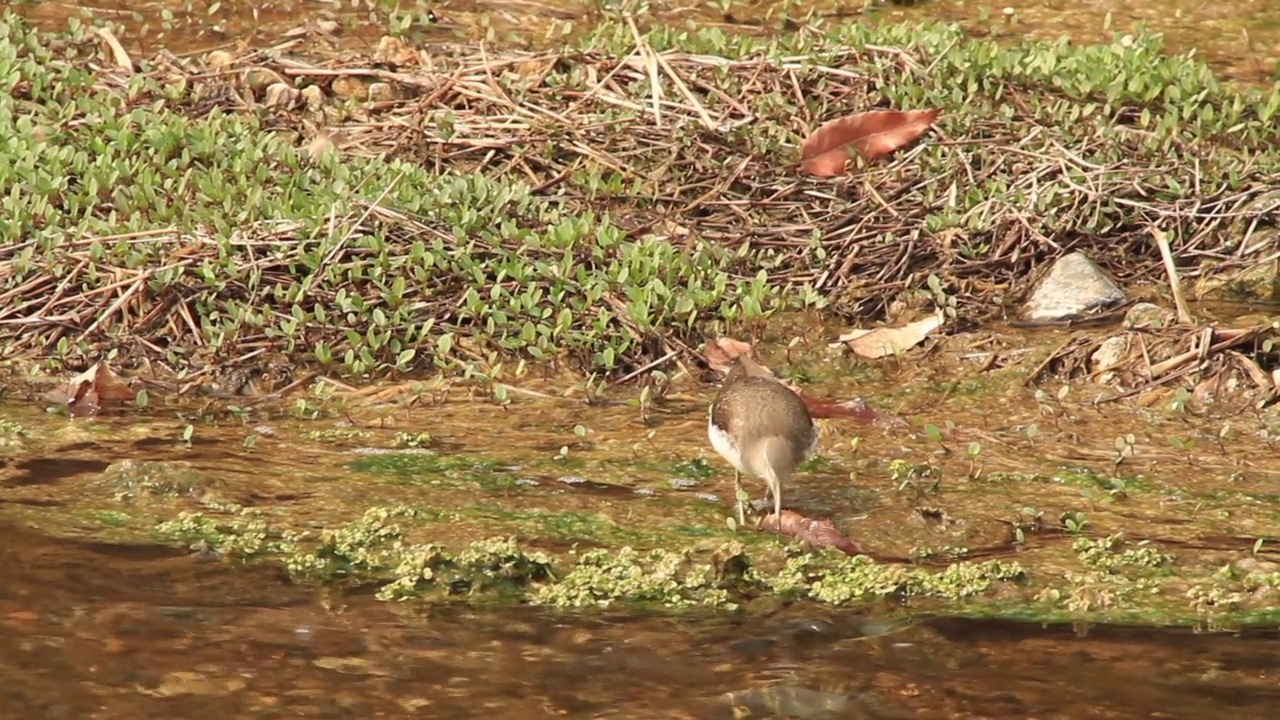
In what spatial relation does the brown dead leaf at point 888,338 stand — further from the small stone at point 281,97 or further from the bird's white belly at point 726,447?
the small stone at point 281,97

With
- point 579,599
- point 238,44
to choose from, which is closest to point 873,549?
point 579,599

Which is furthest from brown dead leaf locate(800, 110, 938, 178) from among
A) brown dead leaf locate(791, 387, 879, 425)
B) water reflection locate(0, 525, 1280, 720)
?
water reflection locate(0, 525, 1280, 720)

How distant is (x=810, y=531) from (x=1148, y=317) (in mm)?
2161

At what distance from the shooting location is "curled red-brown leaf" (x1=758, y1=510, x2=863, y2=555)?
512 centimetres

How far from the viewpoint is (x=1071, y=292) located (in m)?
6.95

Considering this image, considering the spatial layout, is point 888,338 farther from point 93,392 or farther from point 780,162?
point 93,392

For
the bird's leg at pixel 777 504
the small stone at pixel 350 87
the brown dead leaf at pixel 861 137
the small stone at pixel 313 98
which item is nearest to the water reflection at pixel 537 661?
the bird's leg at pixel 777 504

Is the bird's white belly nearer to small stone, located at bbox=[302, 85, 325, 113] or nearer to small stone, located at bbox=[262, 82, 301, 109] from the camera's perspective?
small stone, located at bbox=[302, 85, 325, 113]

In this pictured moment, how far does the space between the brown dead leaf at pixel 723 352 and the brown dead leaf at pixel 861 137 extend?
1.46m

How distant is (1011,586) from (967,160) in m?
3.26

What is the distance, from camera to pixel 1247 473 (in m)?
5.69

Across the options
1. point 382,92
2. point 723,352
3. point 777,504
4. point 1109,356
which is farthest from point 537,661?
point 382,92

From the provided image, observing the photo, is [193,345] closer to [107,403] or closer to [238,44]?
[107,403]

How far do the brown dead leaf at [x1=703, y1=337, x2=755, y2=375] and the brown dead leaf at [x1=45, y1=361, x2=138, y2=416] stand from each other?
201 centimetres
